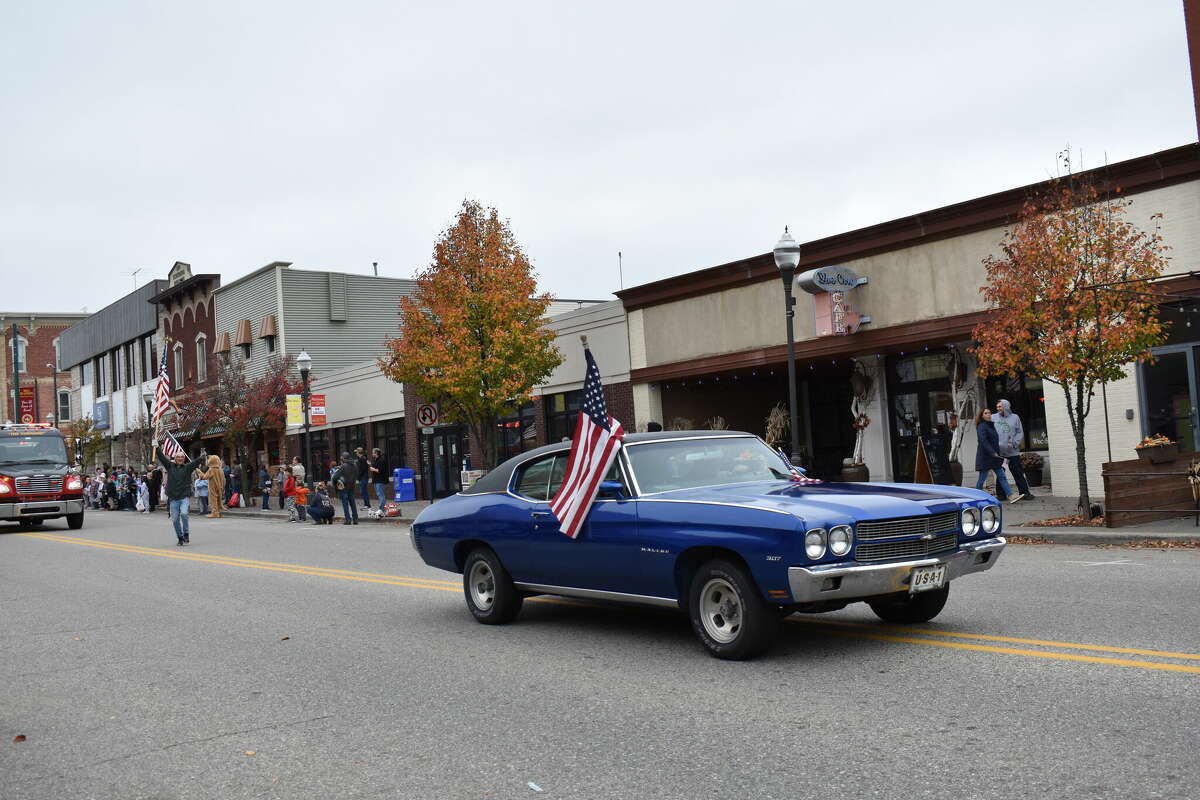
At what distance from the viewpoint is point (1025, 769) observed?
4574 millimetres

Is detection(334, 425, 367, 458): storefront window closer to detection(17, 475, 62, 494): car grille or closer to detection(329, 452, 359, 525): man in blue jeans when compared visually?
detection(17, 475, 62, 494): car grille

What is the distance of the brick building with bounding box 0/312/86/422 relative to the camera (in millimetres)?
78812

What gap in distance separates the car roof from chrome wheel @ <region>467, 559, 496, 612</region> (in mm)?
647

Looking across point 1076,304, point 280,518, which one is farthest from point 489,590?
point 280,518

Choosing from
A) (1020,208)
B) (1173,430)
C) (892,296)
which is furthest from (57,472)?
(1173,430)

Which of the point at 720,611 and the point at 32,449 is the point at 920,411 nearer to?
the point at 720,611

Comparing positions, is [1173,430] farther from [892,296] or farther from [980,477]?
[892,296]

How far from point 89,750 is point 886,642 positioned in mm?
4900

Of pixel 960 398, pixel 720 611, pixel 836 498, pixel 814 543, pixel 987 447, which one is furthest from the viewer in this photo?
pixel 960 398

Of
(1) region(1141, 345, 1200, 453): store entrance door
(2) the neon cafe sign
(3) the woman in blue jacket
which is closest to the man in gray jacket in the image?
(3) the woman in blue jacket

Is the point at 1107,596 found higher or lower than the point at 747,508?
lower

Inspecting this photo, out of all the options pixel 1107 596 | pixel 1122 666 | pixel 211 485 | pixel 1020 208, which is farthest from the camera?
pixel 211 485

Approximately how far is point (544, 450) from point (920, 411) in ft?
51.4

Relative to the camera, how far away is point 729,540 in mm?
6816
